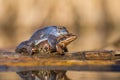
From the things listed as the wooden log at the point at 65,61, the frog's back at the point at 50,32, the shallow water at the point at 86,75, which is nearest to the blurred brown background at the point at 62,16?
the frog's back at the point at 50,32

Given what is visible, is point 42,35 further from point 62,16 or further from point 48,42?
point 62,16

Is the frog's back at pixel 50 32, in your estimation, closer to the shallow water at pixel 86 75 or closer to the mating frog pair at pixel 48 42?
the mating frog pair at pixel 48 42

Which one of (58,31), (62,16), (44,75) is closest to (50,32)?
(58,31)

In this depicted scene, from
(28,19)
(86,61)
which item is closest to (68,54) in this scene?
(86,61)

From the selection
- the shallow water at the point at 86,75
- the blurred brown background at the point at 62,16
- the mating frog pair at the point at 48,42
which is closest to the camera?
the shallow water at the point at 86,75

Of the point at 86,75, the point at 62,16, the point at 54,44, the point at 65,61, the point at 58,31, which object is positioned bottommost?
the point at 86,75

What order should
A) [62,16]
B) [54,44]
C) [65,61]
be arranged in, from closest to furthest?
[65,61] < [54,44] < [62,16]

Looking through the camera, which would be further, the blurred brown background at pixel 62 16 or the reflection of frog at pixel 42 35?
the blurred brown background at pixel 62 16

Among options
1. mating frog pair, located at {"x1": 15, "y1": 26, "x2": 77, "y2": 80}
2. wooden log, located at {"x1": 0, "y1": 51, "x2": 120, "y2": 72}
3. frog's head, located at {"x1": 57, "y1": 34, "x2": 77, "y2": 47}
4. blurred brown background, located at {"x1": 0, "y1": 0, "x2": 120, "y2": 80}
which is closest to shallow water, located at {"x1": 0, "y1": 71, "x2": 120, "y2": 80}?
wooden log, located at {"x1": 0, "y1": 51, "x2": 120, "y2": 72}

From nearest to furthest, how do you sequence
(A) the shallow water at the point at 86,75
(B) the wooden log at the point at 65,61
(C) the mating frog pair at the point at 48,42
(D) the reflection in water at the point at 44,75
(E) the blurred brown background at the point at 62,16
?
(D) the reflection in water at the point at 44,75 → (A) the shallow water at the point at 86,75 → (B) the wooden log at the point at 65,61 → (C) the mating frog pair at the point at 48,42 → (E) the blurred brown background at the point at 62,16
